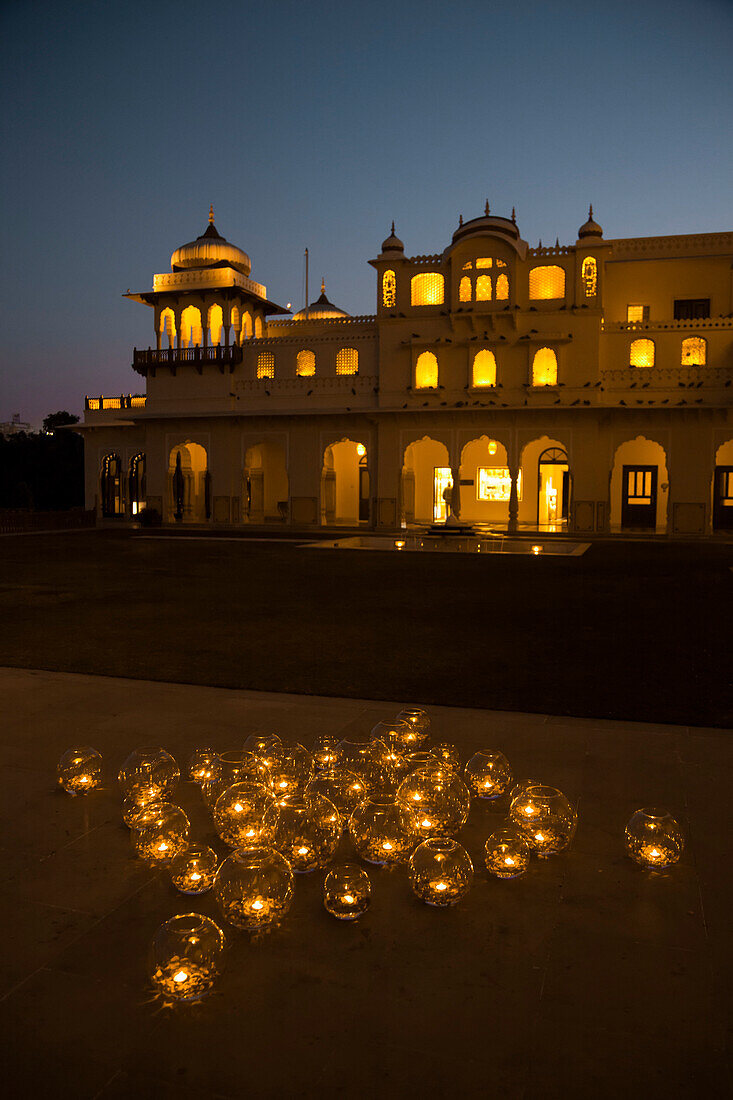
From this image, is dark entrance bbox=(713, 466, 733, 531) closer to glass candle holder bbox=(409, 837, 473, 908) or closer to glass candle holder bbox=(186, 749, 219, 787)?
glass candle holder bbox=(186, 749, 219, 787)

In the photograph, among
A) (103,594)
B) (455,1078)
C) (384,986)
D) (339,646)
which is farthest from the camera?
(103,594)

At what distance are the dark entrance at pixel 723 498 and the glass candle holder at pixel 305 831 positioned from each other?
26699 mm

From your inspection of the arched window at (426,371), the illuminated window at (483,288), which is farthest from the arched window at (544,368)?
the arched window at (426,371)

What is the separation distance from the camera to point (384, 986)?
223 centimetres

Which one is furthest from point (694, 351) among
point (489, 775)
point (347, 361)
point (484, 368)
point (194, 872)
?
point (194, 872)

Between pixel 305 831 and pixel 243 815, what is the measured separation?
262 millimetres

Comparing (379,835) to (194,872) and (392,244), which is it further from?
(392,244)

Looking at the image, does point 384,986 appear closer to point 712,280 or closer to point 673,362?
point 673,362

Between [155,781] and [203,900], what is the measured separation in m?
0.88

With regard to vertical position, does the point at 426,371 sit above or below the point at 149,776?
above

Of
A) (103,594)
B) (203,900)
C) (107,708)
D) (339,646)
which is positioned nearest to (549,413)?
(103,594)

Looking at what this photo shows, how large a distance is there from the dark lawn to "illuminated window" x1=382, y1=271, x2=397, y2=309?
575 inches

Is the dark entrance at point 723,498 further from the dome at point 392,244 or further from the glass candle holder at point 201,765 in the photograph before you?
the glass candle holder at point 201,765

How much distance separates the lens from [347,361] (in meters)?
29.0
